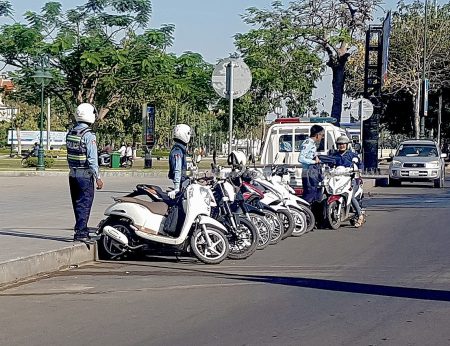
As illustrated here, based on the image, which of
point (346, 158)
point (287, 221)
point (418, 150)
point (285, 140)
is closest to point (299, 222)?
point (287, 221)

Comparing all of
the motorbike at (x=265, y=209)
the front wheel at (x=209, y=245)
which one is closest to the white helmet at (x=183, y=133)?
the motorbike at (x=265, y=209)

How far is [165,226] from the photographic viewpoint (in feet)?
39.0

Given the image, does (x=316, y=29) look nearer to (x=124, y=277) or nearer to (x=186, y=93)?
(x=186, y=93)

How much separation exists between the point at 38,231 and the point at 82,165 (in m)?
2.26

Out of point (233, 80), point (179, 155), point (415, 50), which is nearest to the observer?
point (179, 155)

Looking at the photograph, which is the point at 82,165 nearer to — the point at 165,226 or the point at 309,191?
the point at 165,226

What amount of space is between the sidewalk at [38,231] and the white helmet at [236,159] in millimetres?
2541

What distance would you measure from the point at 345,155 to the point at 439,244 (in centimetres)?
317

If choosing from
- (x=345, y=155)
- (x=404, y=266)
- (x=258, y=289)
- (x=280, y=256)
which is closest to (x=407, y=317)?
(x=258, y=289)

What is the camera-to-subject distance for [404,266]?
11.7 meters

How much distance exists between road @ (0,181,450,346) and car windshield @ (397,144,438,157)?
18939mm

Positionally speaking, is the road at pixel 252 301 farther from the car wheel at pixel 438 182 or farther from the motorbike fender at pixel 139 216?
the car wheel at pixel 438 182

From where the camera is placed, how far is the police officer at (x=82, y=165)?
12070 mm

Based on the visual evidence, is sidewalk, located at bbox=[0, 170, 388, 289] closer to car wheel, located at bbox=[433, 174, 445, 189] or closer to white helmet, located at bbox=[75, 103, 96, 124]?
white helmet, located at bbox=[75, 103, 96, 124]
